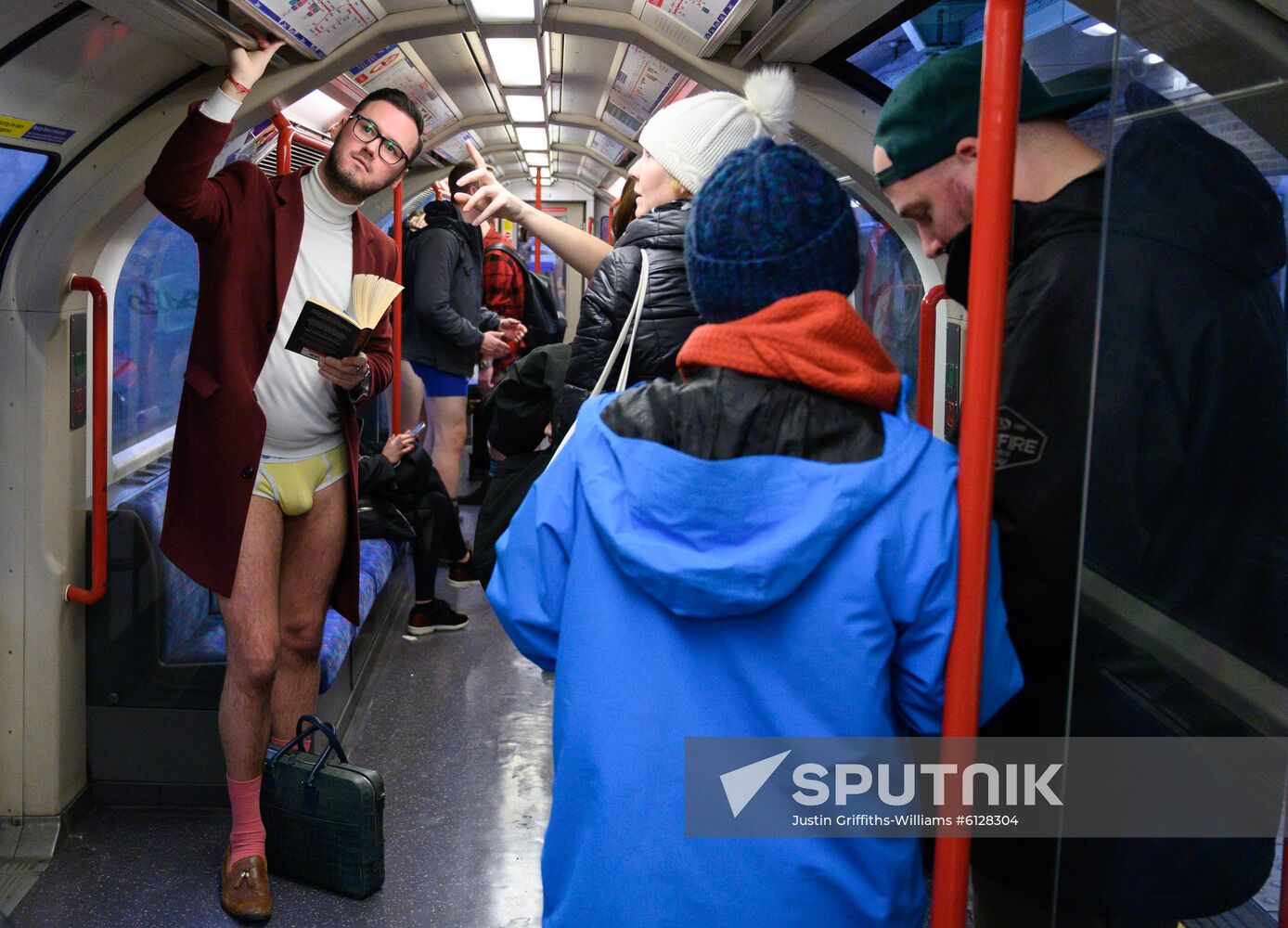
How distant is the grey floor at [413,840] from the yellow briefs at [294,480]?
3.70 ft

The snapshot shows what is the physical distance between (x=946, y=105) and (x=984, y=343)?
1.73 ft

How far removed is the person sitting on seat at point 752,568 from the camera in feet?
4.47

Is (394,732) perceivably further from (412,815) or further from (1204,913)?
(1204,913)

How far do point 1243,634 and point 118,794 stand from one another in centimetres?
343

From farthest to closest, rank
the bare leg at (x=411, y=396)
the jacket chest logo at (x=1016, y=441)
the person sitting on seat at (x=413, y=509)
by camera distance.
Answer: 1. the bare leg at (x=411, y=396)
2. the person sitting on seat at (x=413, y=509)
3. the jacket chest logo at (x=1016, y=441)

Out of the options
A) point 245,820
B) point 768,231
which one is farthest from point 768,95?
point 245,820

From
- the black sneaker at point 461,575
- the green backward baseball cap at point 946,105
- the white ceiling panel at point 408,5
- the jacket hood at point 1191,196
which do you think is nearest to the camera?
the jacket hood at point 1191,196

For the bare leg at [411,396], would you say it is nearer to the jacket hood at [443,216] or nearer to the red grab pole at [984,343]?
the jacket hood at [443,216]

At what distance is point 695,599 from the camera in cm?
137

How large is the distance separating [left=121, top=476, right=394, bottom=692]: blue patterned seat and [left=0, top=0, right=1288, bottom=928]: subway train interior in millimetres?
15

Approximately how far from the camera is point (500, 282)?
302 inches

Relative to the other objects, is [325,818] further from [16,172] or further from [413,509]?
[413,509]

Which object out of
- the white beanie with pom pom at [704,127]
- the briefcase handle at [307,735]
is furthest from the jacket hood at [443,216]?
the white beanie with pom pom at [704,127]

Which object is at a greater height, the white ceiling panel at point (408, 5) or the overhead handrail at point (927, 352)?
the white ceiling panel at point (408, 5)
